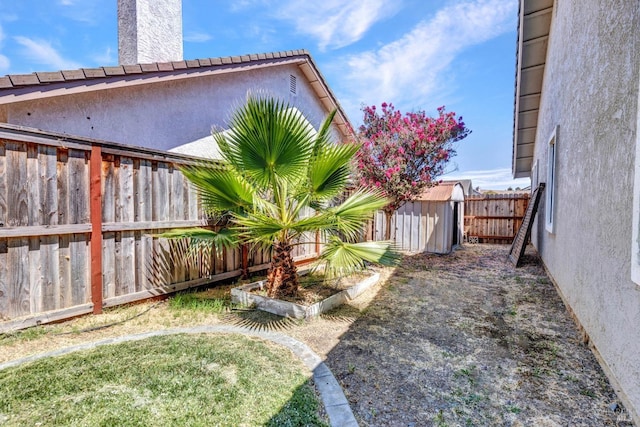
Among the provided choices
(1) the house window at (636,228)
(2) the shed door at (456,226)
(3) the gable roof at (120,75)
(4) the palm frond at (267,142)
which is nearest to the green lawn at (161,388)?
(4) the palm frond at (267,142)

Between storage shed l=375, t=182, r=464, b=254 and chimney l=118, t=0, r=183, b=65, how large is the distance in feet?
25.8

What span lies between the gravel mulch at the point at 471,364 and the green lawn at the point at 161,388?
588 mm

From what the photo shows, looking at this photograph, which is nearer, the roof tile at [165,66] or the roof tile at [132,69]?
the roof tile at [132,69]

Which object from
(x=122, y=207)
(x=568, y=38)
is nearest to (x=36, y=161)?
(x=122, y=207)

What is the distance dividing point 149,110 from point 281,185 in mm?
3426

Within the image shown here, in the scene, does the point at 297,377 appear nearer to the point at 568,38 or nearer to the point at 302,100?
the point at 568,38

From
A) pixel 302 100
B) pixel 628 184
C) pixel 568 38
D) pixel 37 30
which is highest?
pixel 37 30

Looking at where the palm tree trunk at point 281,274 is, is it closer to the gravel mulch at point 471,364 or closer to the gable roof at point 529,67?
the gravel mulch at point 471,364

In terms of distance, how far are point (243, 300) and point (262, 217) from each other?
1.58 meters

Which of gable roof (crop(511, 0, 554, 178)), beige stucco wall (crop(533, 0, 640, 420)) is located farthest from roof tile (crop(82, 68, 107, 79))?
gable roof (crop(511, 0, 554, 178))

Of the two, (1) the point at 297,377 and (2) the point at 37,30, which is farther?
(2) the point at 37,30

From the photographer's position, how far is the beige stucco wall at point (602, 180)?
7.95 feet

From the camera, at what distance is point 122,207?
13.8ft

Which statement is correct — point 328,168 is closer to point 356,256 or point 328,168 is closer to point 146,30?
point 356,256
